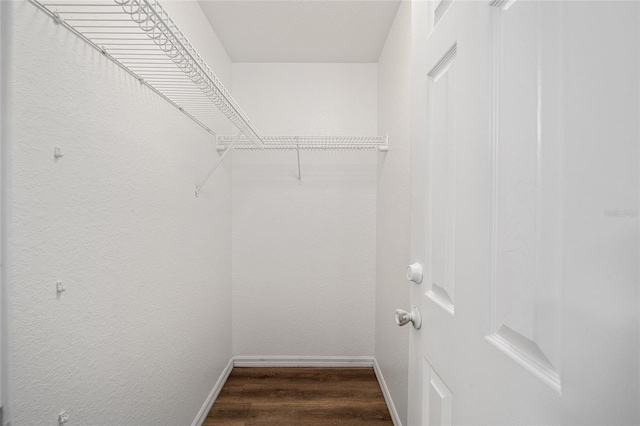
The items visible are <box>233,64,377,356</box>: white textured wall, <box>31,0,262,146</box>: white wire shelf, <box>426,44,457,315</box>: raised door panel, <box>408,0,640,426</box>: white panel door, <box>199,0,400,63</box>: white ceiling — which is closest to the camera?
<box>408,0,640,426</box>: white panel door

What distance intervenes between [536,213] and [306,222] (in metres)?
2.02

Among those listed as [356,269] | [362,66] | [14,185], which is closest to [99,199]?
[14,185]

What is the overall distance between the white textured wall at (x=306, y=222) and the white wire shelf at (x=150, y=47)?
737mm

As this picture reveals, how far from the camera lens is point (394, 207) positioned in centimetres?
187

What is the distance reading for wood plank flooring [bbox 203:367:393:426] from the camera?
1.78m

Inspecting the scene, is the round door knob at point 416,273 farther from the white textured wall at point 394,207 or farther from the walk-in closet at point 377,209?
the white textured wall at point 394,207

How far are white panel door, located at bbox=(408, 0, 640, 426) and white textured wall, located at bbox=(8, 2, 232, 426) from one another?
102 cm

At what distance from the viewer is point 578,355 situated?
1.12 feet

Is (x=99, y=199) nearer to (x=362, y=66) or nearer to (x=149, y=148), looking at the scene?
(x=149, y=148)

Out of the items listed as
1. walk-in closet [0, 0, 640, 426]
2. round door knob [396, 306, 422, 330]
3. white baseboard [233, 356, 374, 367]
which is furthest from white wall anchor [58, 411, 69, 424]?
white baseboard [233, 356, 374, 367]

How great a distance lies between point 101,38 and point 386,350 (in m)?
2.20

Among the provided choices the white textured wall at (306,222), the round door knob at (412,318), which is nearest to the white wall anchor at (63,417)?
the round door knob at (412,318)

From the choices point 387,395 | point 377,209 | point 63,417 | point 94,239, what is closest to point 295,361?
point 387,395

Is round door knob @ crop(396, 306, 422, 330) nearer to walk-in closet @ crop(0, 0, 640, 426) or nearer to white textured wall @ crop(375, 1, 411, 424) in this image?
walk-in closet @ crop(0, 0, 640, 426)
